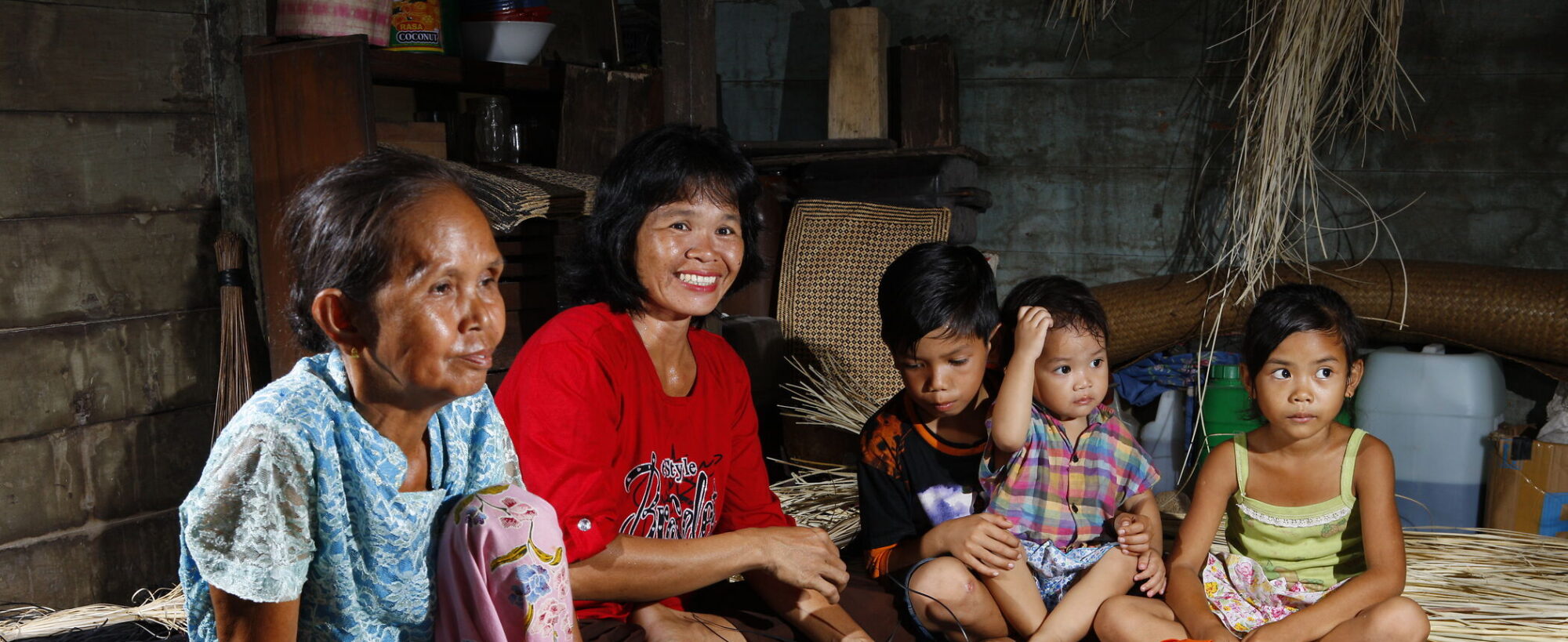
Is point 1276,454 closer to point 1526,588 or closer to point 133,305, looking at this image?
point 1526,588

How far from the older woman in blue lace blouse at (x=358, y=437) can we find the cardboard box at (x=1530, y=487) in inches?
131

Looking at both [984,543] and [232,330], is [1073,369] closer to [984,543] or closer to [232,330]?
[984,543]

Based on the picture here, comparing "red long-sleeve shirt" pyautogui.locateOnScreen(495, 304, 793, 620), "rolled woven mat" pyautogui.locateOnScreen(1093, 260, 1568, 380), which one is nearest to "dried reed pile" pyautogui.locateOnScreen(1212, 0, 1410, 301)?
"rolled woven mat" pyautogui.locateOnScreen(1093, 260, 1568, 380)

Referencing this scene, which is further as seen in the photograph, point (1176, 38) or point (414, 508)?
point (1176, 38)

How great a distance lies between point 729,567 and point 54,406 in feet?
6.85

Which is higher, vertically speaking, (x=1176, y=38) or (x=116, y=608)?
(x=1176, y=38)

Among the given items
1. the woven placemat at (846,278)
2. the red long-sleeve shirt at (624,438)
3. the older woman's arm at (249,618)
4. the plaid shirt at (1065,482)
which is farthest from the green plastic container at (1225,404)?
the older woman's arm at (249,618)

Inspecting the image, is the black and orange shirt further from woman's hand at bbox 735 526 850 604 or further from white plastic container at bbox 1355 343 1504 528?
white plastic container at bbox 1355 343 1504 528

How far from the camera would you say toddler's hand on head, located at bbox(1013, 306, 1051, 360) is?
2.13m

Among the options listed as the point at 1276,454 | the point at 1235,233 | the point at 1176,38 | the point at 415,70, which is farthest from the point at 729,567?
the point at 1176,38

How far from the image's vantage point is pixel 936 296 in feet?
7.11

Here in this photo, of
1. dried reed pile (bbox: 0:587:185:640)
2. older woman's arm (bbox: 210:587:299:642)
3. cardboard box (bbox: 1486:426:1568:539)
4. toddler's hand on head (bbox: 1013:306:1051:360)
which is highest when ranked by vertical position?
toddler's hand on head (bbox: 1013:306:1051:360)

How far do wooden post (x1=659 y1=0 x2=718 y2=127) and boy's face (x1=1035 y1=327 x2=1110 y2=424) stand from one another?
109 cm

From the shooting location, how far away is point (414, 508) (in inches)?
53.7
